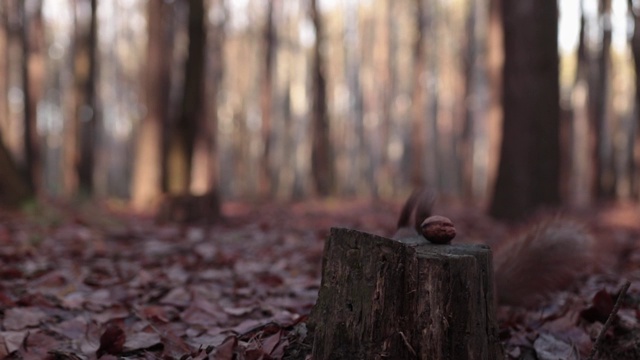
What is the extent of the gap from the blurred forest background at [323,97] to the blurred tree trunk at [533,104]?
18 mm

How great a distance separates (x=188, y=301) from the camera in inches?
158

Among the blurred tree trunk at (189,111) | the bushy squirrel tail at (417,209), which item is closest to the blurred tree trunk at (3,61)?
the blurred tree trunk at (189,111)

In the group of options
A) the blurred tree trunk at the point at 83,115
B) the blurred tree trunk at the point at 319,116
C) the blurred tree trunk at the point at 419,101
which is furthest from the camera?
the blurred tree trunk at the point at 419,101

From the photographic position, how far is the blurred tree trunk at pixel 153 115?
1220cm

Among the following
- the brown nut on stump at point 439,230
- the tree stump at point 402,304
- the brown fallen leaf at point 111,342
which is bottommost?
the brown fallen leaf at point 111,342

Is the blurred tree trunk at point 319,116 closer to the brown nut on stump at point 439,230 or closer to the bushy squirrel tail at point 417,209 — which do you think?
the bushy squirrel tail at point 417,209

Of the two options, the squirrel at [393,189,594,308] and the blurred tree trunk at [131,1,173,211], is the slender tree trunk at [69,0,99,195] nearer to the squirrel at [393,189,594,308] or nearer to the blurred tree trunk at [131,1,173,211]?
the blurred tree trunk at [131,1,173,211]

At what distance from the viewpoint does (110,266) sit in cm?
510

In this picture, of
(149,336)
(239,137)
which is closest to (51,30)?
(239,137)

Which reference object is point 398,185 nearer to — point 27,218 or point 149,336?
point 27,218

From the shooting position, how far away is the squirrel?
11.5 feet

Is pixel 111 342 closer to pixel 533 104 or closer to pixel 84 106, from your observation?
pixel 533 104

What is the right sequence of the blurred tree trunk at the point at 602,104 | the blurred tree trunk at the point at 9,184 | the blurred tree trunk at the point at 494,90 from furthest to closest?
the blurred tree trunk at the point at 602,104 < the blurred tree trunk at the point at 494,90 < the blurred tree trunk at the point at 9,184

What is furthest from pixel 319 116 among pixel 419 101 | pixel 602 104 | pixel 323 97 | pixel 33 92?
pixel 602 104
